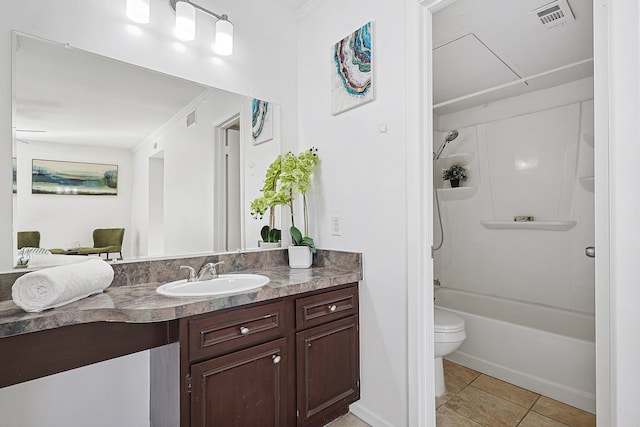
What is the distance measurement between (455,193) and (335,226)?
6.00ft

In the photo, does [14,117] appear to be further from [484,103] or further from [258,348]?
[484,103]

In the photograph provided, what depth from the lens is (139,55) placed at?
5.33 feet

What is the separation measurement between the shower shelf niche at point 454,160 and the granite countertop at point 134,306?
2.32 m

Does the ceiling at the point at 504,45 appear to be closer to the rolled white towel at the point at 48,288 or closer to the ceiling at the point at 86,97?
the ceiling at the point at 86,97

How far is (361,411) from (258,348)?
2.78ft

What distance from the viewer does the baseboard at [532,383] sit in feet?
6.40

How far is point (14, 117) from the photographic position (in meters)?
1.33

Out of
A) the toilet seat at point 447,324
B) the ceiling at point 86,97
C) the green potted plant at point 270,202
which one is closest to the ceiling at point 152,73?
the ceiling at point 86,97

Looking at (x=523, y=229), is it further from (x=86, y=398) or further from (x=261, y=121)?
(x=86, y=398)

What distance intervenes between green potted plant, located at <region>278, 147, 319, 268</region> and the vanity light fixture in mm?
709

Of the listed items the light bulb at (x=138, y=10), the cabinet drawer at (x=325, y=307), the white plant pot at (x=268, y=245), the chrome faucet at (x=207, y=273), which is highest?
the light bulb at (x=138, y=10)

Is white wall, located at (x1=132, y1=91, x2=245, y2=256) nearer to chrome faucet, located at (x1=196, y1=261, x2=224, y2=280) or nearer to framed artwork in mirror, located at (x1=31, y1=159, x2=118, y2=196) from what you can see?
framed artwork in mirror, located at (x1=31, y1=159, x2=118, y2=196)

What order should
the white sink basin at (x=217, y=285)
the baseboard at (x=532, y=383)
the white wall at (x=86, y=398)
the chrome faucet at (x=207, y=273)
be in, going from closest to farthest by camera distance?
the white wall at (x=86, y=398) → the white sink basin at (x=217, y=285) → the chrome faucet at (x=207, y=273) → the baseboard at (x=532, y=383)

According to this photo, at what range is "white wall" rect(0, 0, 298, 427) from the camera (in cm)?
131
